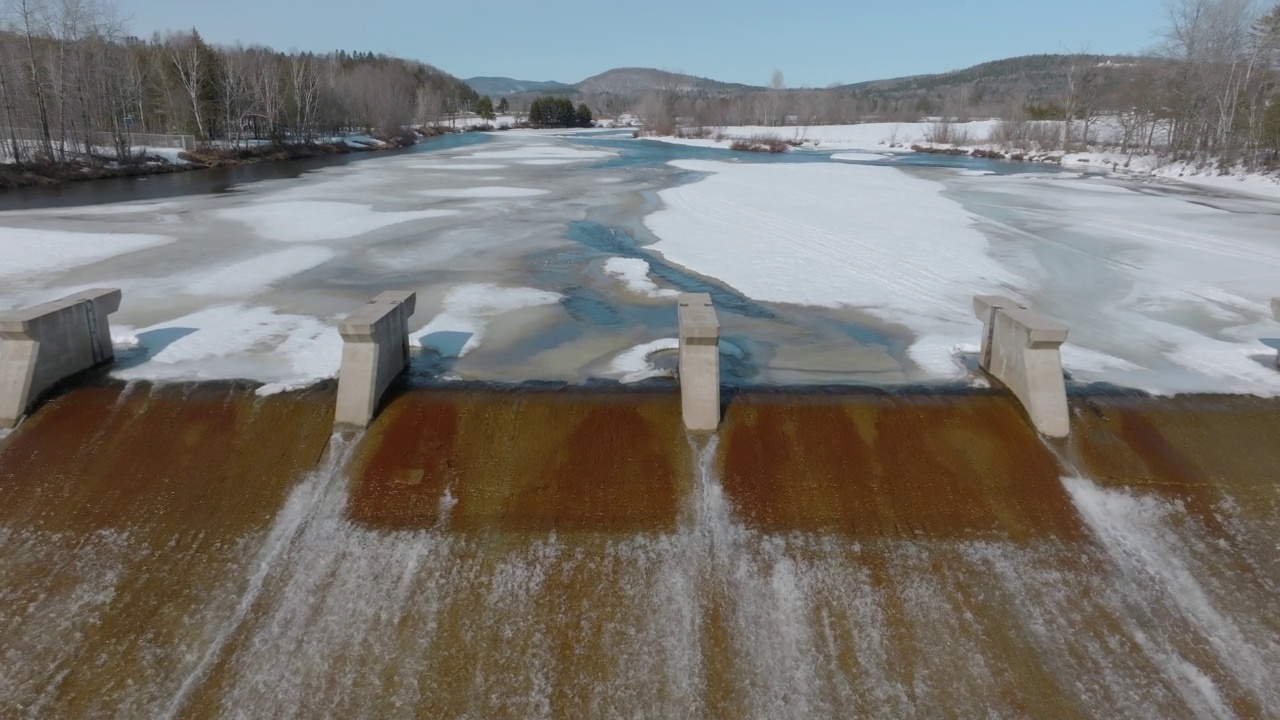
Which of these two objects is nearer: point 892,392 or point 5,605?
point 5,605

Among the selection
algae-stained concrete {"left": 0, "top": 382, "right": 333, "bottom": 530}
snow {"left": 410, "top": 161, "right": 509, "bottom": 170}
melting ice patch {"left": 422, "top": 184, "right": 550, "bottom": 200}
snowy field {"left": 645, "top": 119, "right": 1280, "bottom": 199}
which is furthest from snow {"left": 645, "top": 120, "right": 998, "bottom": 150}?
algae-stained concrete {"left": 0, "top": 382, "right": 333, "bottom": 530}

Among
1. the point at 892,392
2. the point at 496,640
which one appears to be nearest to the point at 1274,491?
the point at 892,392

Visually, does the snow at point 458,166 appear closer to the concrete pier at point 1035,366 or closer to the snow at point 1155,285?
the snow at point 1155,285

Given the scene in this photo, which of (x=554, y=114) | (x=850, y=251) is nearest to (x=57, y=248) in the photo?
(x=850, y=251)

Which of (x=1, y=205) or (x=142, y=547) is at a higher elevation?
(x=1, y=205)

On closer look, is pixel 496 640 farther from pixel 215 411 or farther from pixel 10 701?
pixel 215 411

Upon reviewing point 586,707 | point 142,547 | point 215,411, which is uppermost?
point 215,411
